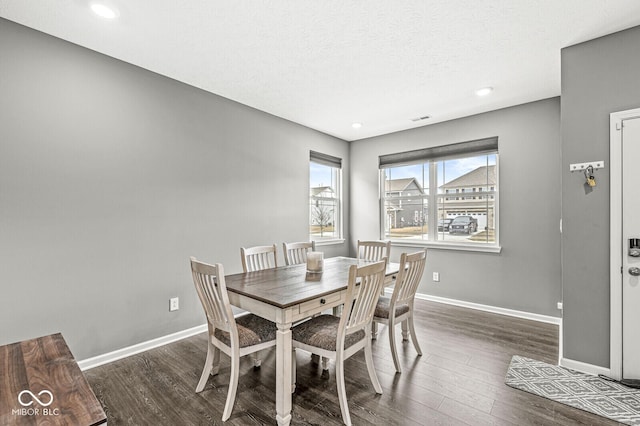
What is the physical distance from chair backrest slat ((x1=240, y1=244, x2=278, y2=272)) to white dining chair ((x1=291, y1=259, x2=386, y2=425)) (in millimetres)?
964

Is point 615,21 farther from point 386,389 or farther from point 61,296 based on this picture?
point 61,296

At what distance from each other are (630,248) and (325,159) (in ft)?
12.3

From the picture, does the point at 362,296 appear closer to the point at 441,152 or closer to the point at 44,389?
the point at 44,389

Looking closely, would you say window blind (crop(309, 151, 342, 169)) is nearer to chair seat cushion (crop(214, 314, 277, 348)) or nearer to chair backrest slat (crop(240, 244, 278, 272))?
chair backrest slat (crop(240, 244, 278, 272))

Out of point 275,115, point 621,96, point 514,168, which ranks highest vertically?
point 275,115

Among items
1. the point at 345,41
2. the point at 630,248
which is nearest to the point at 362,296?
the point at 345,41

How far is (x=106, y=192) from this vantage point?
2650 mm

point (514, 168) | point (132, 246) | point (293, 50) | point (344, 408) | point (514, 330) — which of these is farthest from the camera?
point (514, 168)

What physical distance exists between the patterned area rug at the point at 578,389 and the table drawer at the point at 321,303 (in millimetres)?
1487

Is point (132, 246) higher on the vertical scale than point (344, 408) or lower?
higher

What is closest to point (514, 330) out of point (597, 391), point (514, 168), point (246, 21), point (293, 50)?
point (597, 391)

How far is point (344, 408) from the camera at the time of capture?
1852 mm

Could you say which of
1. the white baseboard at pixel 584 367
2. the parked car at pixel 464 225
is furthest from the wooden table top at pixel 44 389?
the parked car at pixel 464 225

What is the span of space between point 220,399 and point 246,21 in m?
2.72
